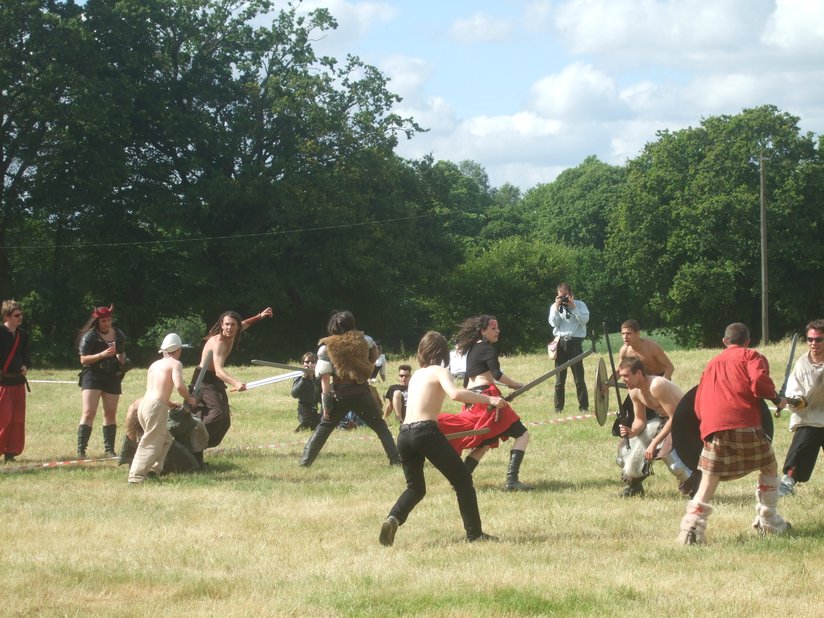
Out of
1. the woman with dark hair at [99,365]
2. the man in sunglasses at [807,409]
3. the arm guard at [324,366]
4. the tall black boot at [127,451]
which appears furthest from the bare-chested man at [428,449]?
the woman with dark hair at [99,365]

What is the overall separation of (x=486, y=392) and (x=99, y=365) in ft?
16.9

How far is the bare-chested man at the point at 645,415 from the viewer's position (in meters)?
8.95

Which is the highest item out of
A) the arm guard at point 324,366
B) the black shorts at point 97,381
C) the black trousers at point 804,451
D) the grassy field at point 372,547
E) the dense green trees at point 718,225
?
the dense green trees at point 718,225

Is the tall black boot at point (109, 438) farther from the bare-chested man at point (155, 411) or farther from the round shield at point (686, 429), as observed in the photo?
the round shield at point (686, 429)

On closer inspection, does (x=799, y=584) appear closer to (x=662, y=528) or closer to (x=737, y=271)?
(x=662, y=528)

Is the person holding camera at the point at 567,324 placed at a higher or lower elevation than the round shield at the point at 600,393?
higher

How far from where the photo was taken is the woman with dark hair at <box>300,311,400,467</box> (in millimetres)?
11039

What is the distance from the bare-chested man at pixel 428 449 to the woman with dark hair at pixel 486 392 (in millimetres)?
1462

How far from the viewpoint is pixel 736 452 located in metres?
7.43

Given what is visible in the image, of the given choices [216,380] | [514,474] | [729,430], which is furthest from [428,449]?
[216,380]

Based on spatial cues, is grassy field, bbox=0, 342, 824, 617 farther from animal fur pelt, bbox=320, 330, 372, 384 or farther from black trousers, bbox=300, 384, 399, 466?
animal fur pelt, bbox=320, 330, 372, 384

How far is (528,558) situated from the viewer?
7062mm

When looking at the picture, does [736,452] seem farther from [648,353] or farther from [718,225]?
[718,225]

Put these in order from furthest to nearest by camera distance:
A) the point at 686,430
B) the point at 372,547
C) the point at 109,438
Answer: the point at 109,438 < the point at 686,430 < the point at 372,547
